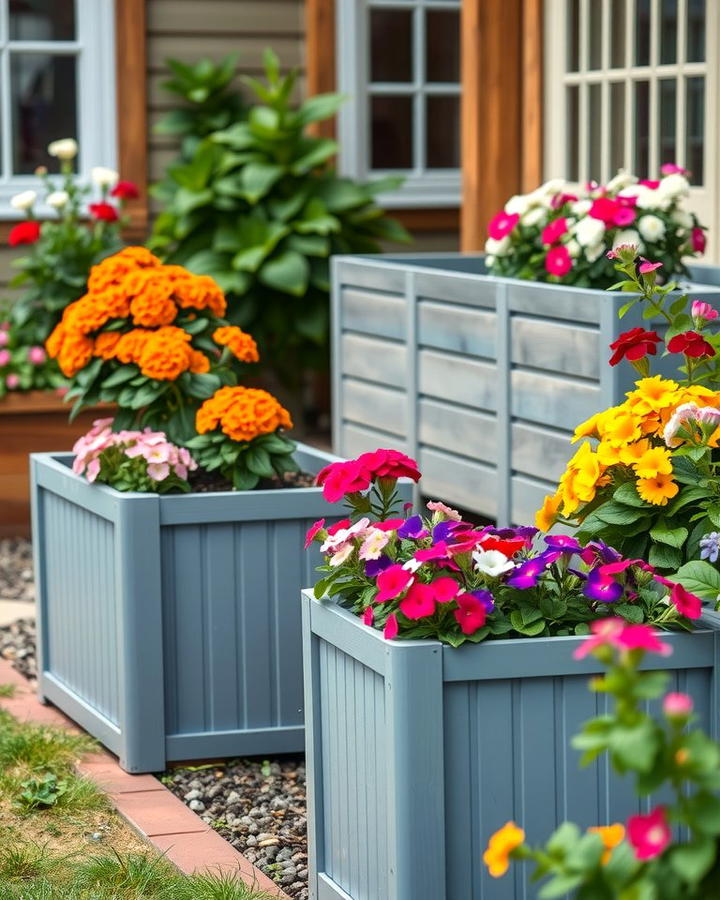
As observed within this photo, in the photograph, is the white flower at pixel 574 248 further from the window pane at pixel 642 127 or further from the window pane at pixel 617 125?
the window pane at pixel 617 125

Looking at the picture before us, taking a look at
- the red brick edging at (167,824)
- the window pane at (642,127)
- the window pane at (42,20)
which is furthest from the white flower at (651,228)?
the window pane at (42,20)

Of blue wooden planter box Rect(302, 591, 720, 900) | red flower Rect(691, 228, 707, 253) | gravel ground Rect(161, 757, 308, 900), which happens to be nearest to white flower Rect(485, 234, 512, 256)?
red flower Rect(691, 228, 707, 253)

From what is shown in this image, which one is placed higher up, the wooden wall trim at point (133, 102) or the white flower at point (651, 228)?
the wooden wall trim at point (133, 102)

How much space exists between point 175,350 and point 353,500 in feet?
3.68

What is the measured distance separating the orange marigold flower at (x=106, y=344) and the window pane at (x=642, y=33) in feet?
7.96

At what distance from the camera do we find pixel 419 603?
2.26 metres

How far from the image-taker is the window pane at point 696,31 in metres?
5.03

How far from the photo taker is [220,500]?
3438 millimetres

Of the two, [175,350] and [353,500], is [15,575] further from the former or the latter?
[353,500]

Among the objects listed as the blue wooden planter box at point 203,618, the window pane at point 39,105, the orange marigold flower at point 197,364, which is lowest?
the blue wooden planter box at point 203,618

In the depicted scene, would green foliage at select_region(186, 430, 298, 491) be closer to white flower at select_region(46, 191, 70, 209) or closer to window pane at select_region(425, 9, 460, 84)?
white flower at select_region(46, 191, 70, 209)

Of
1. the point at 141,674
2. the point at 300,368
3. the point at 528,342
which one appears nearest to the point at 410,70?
the point at 300,368

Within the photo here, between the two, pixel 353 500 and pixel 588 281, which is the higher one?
pixel 588 281

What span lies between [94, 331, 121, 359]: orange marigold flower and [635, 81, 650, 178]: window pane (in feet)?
7.61
